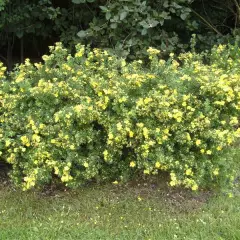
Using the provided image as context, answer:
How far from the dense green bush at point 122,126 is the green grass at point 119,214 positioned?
0.22 m

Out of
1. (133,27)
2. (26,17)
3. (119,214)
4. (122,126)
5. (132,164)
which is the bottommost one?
(119,214)

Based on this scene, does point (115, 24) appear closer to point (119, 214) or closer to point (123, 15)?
point (123, 15)

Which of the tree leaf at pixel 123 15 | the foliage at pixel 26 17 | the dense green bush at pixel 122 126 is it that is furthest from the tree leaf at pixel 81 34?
the dense green bush at pixel 122 126

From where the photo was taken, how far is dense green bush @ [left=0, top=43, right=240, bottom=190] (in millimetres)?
2996

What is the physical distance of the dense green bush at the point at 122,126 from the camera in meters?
3.00

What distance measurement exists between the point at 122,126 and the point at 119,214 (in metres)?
0.77

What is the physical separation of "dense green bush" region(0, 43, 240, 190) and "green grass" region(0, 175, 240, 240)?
224 mm

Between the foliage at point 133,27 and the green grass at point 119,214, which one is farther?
the foliage at point 133,27

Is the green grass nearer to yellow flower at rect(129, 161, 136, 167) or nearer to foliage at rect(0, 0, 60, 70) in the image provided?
yellow flower at rect(129, 161, 136, 167)

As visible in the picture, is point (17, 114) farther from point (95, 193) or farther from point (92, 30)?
point (92, 30)

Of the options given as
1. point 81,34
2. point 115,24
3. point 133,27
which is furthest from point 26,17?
point 133,27

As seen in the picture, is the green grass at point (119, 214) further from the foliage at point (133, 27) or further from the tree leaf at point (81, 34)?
the tree leaf at point (81, 34)

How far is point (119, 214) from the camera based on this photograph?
10.6ft

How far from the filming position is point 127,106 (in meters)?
3.10
